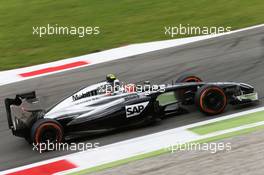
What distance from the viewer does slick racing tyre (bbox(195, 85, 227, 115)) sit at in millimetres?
9844

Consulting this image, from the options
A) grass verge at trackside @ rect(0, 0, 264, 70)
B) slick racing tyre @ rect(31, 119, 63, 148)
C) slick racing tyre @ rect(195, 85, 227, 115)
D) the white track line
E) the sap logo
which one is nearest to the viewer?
the white track line

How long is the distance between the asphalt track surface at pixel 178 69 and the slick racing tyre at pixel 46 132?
1175 millimetres

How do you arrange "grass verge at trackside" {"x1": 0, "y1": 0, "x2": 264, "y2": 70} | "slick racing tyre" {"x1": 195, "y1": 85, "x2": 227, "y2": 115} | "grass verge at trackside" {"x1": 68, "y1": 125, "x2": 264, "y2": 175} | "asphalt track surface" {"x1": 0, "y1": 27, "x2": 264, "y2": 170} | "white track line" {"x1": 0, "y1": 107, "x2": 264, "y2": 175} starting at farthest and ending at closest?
"grass verge at trackside" {"x1": 0, "y1": 0, "x2": 264, "y2": 70}
"asphalt track surface" {"x1": 0, "y1": 27, "x2": 264, "y2": 170}
"slick racing tyre" {"x1": 195, "y1": 85, "x2": 227, "y2": 115}
"white track line" {"x1": 0, "y1": 107, "x2": 264, "y2": 175}
"grass verge at trackside" {"x1": 68, "y1": 125, "x2": 264, "y2": 175}

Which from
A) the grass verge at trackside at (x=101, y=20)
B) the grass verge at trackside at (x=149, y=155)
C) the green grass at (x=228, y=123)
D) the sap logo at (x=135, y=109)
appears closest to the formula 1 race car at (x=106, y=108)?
the sap logo at (x=135, y=109)

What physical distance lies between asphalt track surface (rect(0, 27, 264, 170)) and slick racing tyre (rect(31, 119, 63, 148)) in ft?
3.85

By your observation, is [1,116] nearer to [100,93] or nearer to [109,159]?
[100,93]

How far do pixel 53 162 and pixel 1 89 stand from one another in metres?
4.56

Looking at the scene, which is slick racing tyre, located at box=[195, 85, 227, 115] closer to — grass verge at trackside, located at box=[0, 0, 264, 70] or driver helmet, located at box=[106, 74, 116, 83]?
driver helmet, located at box=[106, 74, 116, 83]

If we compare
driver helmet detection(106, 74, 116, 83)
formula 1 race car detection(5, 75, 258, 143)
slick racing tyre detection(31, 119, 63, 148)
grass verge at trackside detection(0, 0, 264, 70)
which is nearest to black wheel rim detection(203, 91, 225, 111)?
formula 1 race car detection(5, 75, 258, 143)

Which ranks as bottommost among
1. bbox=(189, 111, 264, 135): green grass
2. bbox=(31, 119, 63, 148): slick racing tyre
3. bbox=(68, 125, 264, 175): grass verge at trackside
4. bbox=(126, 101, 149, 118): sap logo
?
bbox=(68, 125, 264, 175): grass verge at trackside

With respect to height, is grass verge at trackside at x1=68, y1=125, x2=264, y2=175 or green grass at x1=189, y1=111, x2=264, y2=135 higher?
green grass at x1=189, y1=111, x2=264, y2=135

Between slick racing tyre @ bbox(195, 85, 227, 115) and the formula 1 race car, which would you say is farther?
slick racing tyre @ bbox(195, 85, 227, 115)

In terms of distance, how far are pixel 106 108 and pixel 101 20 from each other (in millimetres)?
9143

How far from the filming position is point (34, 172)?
8734 mm
